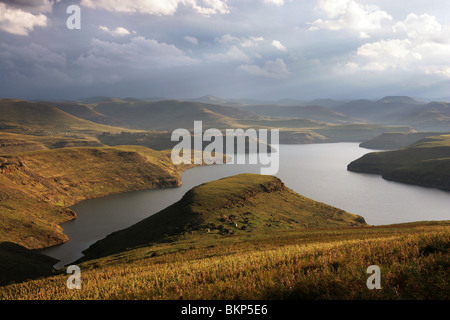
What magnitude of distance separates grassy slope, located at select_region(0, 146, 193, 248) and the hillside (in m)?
21.1

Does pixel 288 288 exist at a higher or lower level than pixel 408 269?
lower

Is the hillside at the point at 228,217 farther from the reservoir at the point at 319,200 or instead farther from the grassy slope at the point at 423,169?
the grassy slope at the point at 423,169

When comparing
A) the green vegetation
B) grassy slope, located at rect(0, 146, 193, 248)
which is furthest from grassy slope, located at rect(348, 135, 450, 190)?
the green vegetation

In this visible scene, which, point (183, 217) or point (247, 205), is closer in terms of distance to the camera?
point (183, 217)

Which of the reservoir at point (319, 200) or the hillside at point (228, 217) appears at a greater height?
the hillside at point (228, 217)

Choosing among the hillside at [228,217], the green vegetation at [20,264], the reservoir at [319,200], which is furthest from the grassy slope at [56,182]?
the hillside at [228,217]

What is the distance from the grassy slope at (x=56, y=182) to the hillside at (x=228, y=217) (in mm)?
21104

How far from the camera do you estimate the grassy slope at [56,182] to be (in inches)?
2891

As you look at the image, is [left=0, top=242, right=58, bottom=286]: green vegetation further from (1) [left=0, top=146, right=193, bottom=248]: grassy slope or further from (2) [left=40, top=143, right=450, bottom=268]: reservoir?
(1) [left=0, top=146, right=193, bottom=248]: grassy slope

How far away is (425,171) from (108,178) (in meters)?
192

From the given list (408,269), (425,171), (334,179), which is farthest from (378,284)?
(425,171)
